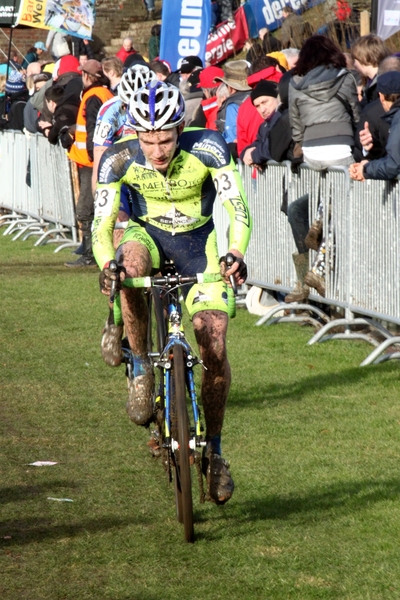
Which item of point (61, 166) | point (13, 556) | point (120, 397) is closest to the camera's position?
point (13, 556)

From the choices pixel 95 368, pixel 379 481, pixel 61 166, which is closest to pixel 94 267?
pixel 61 166

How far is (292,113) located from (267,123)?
3.82 feet

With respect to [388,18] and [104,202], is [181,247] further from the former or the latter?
[388,18]

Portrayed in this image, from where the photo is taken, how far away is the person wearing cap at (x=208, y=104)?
14398 mm

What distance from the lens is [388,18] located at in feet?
41.7

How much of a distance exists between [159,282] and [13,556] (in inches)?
59.2

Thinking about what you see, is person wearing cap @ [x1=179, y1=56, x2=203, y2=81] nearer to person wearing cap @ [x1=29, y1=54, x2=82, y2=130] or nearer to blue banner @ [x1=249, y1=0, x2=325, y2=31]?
person wearing cap @ [x1=29, y1=54, x2=82, y2=130]

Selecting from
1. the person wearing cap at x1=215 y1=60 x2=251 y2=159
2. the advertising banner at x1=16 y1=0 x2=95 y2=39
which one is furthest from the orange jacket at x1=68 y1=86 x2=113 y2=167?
the advertising banner at x1=16 y1=0 x2=95 y2=39

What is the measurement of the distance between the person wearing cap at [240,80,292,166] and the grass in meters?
2.02

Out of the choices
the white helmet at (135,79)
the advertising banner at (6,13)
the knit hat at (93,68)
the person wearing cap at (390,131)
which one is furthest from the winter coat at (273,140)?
the advertising banner at (6,13)

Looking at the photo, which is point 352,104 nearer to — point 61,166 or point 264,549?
point 264,549

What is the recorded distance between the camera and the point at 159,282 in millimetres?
5609

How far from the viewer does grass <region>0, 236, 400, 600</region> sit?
204 inches

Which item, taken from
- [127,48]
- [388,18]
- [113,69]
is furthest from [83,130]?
[127,48]
